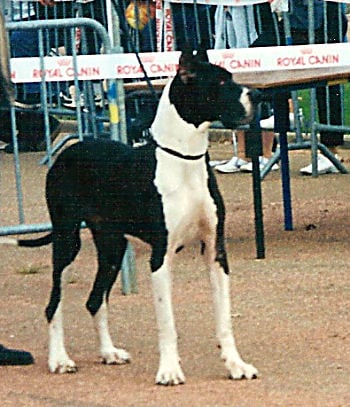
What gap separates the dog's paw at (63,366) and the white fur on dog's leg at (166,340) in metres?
0.51

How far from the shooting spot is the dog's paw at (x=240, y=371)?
18.2 feet

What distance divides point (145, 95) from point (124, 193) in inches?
74.2

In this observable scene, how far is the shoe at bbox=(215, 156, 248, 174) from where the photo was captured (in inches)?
489

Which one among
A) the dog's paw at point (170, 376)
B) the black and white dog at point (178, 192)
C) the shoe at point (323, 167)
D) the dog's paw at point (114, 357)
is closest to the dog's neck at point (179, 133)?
the black and white dog at point (178, 192)

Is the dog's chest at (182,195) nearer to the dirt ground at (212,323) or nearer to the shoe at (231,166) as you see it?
the dirt ground at (212,323)

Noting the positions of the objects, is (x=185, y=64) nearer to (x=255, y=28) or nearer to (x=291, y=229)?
(x=291, y=229)

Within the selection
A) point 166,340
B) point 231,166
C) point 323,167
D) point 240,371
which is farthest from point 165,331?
point 231,166

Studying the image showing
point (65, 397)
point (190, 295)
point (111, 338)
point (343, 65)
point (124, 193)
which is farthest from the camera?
point (343, 65)

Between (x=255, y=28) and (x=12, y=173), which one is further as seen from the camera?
(x=12, y=173)

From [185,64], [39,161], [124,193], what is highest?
[185,64]

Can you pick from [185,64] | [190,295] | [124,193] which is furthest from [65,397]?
[190,295]

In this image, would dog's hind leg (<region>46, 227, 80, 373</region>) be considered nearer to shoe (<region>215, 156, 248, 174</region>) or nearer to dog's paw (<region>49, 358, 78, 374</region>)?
dog's paw (<region>49, 358, 78, 374</region>)

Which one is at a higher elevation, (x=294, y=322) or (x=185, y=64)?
(x=185, y=64)

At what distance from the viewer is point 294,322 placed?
660 cm
